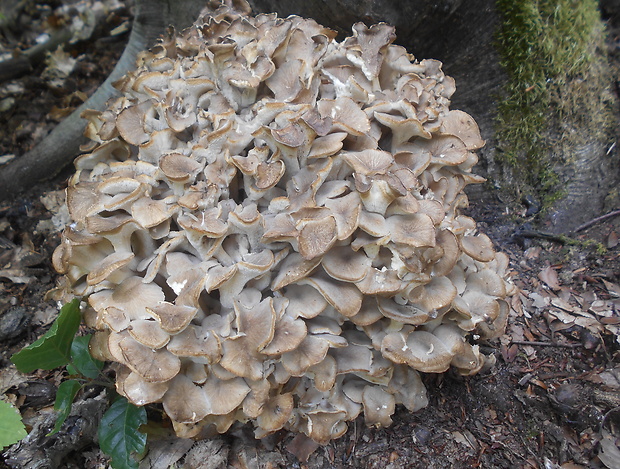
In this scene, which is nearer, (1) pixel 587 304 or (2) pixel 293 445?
(2) pixel 293 445

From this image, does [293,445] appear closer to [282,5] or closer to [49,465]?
[49,465]

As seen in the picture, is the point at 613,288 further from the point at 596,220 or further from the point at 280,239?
the point at 280,239

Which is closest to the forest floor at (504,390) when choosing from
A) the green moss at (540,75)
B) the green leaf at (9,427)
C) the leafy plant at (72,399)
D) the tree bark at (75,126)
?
the green moss at (540,75)

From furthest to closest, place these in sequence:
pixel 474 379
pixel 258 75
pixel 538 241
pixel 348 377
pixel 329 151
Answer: pixel 538 241
pixel 474 379
pixel 348 377
pixel 258 75
pixel 329 151

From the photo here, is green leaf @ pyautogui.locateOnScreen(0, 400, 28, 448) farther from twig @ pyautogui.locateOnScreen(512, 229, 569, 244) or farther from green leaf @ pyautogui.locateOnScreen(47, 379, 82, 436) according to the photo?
twig @ pyautogui.locateOnScreen(512, 229, 569, 244)

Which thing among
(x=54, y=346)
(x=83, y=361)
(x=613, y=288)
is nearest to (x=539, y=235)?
(x=613, y=288)

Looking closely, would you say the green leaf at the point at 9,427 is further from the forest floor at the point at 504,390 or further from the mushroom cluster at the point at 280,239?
the forest floor at the point at 504,390

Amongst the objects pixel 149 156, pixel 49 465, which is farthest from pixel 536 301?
pixel 49 465
